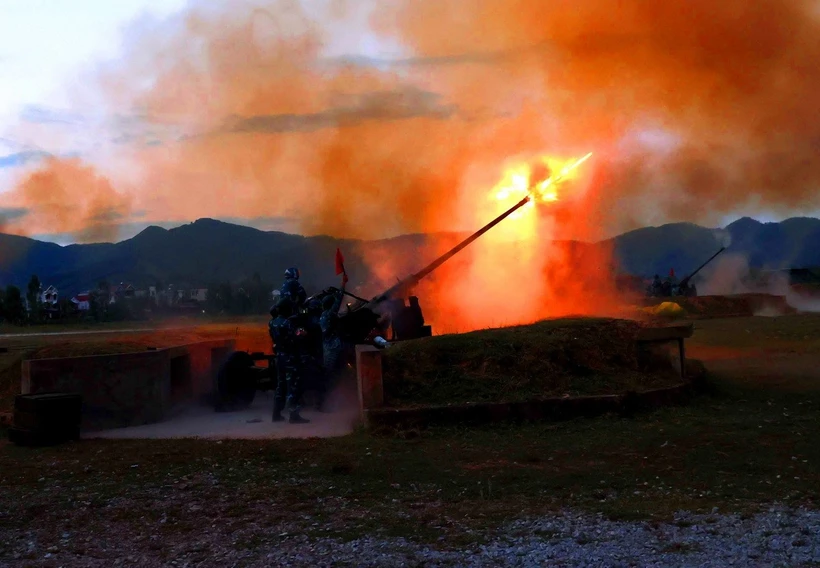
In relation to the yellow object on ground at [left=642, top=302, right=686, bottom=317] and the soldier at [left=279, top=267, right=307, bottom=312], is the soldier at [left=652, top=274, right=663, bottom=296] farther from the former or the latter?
the soldier at [left=279, top=267, right=307, bottom=312]

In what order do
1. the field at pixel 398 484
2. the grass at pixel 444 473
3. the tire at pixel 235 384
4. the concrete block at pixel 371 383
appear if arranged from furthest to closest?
the tire at pixel 235 384
the concrete block at pixel 371 383
the grass at pixel 444 473
the field at pixel 398 484

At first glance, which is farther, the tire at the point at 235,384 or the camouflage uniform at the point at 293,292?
the tire at the point at 235,384

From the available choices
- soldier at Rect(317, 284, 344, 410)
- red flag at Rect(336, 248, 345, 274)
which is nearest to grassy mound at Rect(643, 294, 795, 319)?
red flag at Rect(336, 248, 345, 274)

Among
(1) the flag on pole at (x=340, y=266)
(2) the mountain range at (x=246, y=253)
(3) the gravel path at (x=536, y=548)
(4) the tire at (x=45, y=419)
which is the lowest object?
(3) the gravel path at (x=536, y=548)

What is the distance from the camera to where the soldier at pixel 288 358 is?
39.9 feet

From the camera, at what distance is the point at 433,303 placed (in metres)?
23.9

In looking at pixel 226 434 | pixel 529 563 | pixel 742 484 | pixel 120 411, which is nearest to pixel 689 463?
pixel 742 484

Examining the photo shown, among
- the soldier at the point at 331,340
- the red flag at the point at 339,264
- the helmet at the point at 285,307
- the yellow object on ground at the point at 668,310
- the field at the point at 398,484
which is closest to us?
the field at the point at 398,484

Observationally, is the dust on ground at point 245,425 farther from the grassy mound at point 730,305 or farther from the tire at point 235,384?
the grassy mound at point 730,305

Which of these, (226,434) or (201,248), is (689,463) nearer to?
(226,434)

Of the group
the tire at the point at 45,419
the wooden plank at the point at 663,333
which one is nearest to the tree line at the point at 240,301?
the tire at the point at 45,419

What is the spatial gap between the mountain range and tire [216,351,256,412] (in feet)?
238

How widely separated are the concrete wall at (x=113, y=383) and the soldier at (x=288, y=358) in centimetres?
196

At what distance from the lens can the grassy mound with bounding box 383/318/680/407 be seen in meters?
11.0
